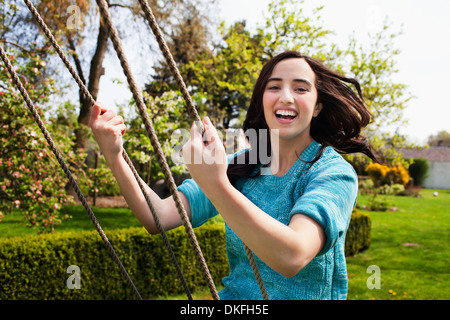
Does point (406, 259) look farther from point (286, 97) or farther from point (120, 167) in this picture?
point (120, 167)

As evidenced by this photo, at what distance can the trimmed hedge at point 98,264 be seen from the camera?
496 cm

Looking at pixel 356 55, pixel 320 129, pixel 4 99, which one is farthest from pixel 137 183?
pixel 356 55

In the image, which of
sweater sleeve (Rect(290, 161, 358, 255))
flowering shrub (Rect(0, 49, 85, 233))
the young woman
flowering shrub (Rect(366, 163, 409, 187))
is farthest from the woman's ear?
flowering shrub (Rect(366, 163, 409, 187))

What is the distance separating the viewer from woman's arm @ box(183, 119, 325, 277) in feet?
3.15

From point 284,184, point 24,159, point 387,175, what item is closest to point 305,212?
point 284,184

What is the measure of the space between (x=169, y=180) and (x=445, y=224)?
1438cm

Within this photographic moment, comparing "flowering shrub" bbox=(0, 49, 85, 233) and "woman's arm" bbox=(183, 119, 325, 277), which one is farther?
"flowering shrub" bbox=(0, 49, 85, 233)

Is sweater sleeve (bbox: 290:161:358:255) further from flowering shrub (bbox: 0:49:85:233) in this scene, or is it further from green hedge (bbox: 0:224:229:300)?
flowering shrub (bbox: 0:49:85:233)

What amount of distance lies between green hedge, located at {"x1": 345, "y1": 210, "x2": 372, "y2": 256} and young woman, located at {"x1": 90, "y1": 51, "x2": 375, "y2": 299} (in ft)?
24.3

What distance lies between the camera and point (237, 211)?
984mm

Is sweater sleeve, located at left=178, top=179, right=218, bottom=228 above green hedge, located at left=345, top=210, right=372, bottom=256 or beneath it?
above

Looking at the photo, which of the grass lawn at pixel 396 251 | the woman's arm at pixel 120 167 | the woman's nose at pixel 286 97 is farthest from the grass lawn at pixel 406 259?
the woman's nose at pixel 286 97

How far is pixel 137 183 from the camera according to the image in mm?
1578

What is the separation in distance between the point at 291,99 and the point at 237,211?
744 mm
